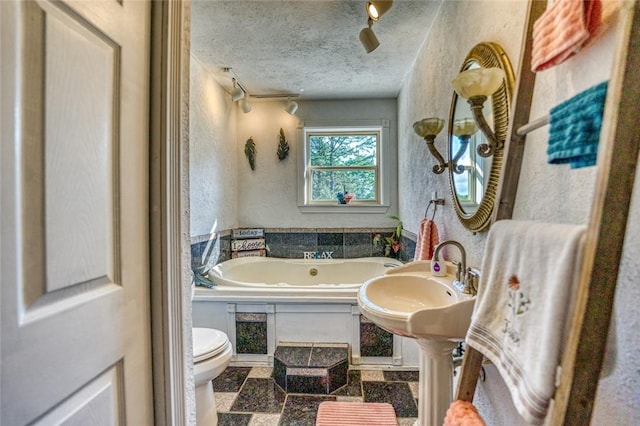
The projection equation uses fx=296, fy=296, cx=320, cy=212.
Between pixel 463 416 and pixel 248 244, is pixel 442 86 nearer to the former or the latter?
pixel 463 416

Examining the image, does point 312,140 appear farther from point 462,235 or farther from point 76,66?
point 76,66

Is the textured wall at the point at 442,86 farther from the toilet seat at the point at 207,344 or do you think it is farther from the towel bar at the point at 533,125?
the toilet seat at the point at 207,344

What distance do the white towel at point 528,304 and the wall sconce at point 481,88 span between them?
458 millimetres

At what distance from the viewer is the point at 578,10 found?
2.12ft

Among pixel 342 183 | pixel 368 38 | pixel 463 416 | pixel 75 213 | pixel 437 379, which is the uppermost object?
pixel 368 38

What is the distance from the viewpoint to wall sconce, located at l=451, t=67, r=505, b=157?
105 centimetres

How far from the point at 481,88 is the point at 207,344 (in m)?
1.71

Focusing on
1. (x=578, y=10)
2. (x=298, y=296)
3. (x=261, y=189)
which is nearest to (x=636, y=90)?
(x=578, y=10)

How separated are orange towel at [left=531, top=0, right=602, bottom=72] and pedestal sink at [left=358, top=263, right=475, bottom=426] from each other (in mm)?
A: 738

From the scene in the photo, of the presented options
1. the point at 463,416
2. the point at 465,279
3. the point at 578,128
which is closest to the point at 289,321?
the point at 465,279

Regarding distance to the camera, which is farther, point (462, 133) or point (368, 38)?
point (368, 38)

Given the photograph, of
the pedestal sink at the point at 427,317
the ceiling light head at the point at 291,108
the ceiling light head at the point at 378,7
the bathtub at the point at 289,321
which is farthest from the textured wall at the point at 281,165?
the pedestal sink at the point at 427,317

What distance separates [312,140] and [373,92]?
0.88 meters

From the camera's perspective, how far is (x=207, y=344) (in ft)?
5.13
